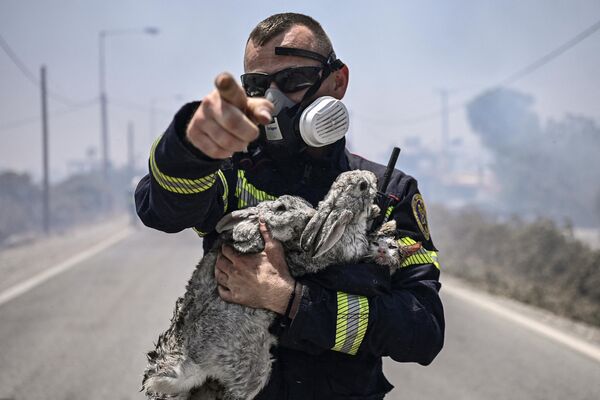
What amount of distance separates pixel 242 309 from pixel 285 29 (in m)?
1.17

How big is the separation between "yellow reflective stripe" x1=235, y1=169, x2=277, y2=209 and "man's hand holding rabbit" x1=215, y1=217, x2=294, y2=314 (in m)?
0.18

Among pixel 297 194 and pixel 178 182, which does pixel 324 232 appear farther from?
pixel 178 182

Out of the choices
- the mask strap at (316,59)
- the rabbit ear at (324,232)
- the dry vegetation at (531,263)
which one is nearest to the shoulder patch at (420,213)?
the rabbit ear at (324,232)

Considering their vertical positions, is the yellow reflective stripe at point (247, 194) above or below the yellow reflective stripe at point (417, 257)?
above

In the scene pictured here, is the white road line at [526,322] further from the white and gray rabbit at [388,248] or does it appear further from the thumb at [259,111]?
the thumb at [259,111]

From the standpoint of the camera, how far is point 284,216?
2.10 meters

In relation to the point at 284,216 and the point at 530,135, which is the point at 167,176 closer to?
the point at 284,216

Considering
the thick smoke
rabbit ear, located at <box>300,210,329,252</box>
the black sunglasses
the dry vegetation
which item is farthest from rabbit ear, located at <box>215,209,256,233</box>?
the thick smoke

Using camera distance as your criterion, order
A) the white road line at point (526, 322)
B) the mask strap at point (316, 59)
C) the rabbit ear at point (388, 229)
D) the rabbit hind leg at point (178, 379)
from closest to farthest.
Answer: the rabbit hind leg at point (178, 379)
the rabbit ear at point (388, 229)
the mask strap at point (316, 59)
the white road line at point (526, 322)

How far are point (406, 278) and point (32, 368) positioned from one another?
17.3 ft

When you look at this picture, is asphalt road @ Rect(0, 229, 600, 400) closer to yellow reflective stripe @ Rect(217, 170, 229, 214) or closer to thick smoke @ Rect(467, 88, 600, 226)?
yellow reflective stripe @ Rect(217, 170, 229, 214)

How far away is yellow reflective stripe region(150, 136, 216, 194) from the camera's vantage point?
179 cm

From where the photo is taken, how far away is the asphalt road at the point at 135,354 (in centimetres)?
557

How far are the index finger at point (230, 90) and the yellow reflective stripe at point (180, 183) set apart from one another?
348mm
